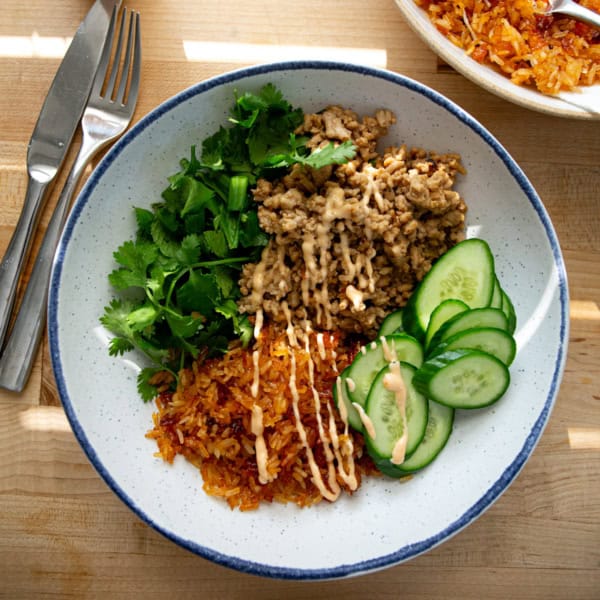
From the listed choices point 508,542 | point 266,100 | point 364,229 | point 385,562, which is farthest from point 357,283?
point 508,542

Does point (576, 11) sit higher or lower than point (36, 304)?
higher

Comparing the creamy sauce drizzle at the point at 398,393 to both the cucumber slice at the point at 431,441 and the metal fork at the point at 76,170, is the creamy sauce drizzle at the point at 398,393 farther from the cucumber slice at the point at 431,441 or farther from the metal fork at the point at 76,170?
the metal fork at the point at 76,170

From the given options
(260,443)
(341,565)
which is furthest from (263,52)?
(341,565)

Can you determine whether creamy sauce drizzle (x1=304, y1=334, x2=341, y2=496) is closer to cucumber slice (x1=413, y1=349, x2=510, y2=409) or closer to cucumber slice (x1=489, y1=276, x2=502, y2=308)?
cucumber slice (x1=413, y1=349, x2=510, y2=409)

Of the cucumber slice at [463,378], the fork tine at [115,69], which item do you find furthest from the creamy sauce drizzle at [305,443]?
the fork tine at [115,69]

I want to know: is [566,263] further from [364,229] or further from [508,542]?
[508,542]

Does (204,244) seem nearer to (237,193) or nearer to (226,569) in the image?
(237,193)
